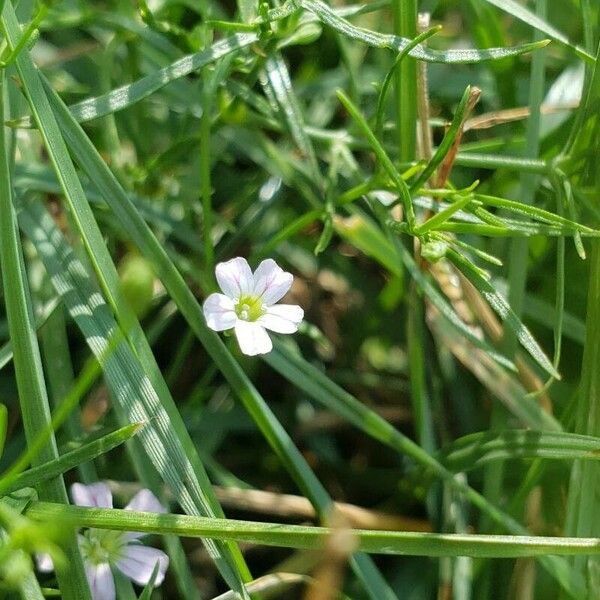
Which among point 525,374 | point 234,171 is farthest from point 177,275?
point 234,171

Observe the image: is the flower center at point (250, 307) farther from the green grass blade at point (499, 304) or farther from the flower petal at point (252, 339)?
the green grass blade at point (499, 304)

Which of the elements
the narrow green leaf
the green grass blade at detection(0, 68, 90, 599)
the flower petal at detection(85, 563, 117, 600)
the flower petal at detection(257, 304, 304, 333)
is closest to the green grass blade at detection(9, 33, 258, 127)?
the green grass blade at detection(0, 68, 90, 599)

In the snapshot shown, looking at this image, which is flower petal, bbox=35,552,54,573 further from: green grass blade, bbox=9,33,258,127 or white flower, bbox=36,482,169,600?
green grass blade, bbox=9,33,258,127

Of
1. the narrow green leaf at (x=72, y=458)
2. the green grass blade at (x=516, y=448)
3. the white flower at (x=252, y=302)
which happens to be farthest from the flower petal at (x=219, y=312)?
the green grass blade at (x=516, y=448)

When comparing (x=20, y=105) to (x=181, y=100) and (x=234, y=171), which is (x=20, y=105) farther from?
(x=234, y=171)

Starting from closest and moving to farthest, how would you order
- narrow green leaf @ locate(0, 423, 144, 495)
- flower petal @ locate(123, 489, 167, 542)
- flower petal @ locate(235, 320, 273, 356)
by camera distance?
narrow green leaf @ locate(0, 423, 144, 495)
flower petal @ locate(235, 320, 273, 356)
flower petal @ locate(123, 489, 167, 542)

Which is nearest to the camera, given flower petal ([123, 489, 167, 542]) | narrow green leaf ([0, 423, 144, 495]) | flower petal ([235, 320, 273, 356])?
narrow green leaf ([0, 423, 144, 495])

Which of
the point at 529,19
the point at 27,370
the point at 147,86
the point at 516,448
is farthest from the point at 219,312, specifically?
the point at 529,19

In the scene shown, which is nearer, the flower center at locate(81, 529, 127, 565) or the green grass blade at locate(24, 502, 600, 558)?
the green grass blade at locate(24, 502, 600, 558)
